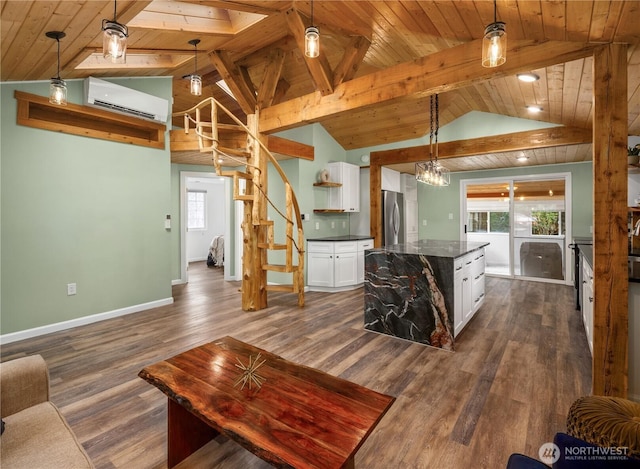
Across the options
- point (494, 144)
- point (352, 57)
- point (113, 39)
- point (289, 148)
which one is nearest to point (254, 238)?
point (289, 148)

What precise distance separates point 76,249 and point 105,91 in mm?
1913

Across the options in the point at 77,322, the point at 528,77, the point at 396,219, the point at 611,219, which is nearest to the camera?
the point at 611,219

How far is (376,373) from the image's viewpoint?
2.63m

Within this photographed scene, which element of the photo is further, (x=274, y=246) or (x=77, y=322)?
(x=274, y=246)

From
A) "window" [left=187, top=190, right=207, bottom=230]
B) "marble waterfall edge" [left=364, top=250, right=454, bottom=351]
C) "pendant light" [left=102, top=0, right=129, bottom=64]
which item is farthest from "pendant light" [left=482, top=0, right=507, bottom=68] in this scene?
"window" [left=187, top=190, right=207, bottom=230]

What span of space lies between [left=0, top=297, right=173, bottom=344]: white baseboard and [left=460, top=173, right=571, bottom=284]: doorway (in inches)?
245

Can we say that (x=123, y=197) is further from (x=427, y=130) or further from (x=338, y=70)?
(x=427, y=130)

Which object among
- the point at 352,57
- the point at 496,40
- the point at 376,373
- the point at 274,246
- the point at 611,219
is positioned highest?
the point at 352,57

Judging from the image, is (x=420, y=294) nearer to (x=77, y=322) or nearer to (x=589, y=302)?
(x=589, y=302)

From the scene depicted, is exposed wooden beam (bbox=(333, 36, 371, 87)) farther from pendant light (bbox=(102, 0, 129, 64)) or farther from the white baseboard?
the white baseboard

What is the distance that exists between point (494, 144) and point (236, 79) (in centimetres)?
408

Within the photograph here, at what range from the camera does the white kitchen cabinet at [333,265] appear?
534 centimetres

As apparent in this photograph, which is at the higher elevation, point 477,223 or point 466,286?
point 477,223

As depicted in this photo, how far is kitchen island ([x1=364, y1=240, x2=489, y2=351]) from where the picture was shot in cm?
312
